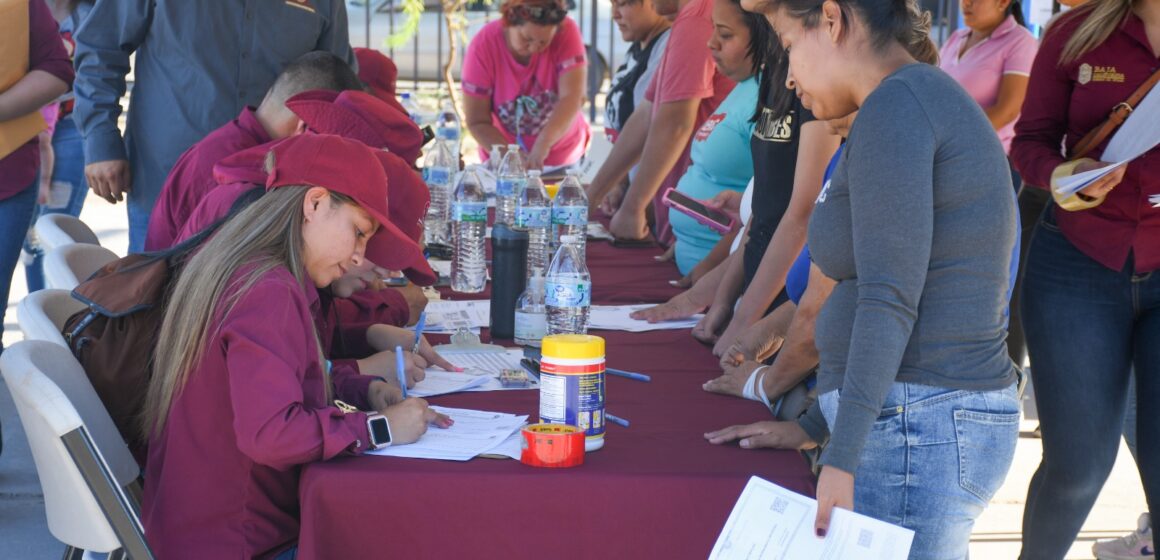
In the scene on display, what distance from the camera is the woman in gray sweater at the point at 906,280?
152 centimetres

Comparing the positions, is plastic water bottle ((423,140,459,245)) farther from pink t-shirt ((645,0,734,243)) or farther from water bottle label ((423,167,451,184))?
pink t-shirt ((645,0,734,243))

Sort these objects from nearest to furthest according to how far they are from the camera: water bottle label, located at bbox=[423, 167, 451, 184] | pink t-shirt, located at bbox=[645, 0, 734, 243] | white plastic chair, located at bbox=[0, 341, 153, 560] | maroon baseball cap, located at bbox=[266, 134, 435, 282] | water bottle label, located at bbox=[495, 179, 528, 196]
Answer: white plastic chair, located at bbox=[0, 341, 153, 560] < maroon baseball cap, located at bbox=[266, 134, 435, 282] < pink t-shirt, located at bbox=[645, 0, 734, 243] < water bottle label, located at bbox=[495, 179, 528, 196] < water bottle label, located at bbox=[423, 167, 451, 184]

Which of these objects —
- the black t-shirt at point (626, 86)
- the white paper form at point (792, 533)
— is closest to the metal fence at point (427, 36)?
the black t-shirt at point (626, 86)

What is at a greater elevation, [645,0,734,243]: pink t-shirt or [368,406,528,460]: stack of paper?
[645,0,734,243]: pink t-shirt

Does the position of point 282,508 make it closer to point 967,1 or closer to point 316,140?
point 316,140

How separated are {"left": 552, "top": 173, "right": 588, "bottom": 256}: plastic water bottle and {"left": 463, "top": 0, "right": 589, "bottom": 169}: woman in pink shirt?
183 cm

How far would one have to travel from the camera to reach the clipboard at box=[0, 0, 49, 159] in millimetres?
3326

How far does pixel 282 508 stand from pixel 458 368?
0.52m

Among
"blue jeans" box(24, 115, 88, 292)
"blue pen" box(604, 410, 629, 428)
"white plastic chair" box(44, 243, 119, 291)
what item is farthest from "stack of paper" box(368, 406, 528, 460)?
"blue jeans" box(24, 115, 88, 292)

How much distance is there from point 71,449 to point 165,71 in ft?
7.04

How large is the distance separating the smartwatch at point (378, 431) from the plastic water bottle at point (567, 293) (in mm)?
663

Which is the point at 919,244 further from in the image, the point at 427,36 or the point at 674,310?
the point at 427,36

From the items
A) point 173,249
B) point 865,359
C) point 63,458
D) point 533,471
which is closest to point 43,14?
point 173,249

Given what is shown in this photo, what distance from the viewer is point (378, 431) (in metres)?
1.72
